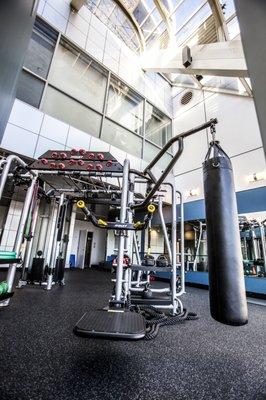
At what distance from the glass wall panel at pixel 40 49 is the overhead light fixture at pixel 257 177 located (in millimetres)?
5510

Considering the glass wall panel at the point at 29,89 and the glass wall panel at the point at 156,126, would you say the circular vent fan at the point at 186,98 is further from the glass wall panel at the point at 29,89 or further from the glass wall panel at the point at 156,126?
the glass wall panel at the point at 29,89

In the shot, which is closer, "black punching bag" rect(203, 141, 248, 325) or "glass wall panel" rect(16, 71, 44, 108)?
"black punching bag" rect(203, 141, 248, 325)

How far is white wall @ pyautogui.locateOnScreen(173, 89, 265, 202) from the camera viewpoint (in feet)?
16.6

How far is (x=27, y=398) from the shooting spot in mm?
800

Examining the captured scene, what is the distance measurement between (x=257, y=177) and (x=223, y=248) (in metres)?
4.83

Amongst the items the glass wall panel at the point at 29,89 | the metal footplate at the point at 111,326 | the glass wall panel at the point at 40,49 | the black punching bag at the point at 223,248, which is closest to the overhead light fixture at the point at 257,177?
the black punching bag at the point at 223,248

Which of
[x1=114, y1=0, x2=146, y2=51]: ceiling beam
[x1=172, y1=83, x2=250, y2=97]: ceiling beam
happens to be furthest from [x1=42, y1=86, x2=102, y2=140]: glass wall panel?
[x1=172, y1=83, x2=250, y2=97]: ceiling beam

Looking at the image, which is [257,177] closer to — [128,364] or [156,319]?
[156,319]

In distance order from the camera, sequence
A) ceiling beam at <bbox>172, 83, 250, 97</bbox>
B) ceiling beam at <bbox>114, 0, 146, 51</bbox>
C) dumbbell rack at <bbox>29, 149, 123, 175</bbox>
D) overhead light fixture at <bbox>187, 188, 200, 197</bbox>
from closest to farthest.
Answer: dumbbell rack at <bbox>29, 149, 123, 175</bbox> → ceiling beam at <bbox>172, 83, 250, 97</bbox> → ceiling beam at <bbox>114, 0, 146, 51</bbox> → overhead light fixture at <bbox>187, 188, 200, 197</bbox>

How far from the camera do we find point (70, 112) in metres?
4.65

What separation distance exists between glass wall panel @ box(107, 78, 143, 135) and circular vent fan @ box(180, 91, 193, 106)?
1964 millimetres

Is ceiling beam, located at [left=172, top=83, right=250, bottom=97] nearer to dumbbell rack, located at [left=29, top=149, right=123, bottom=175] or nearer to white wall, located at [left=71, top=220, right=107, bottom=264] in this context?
dumbbell rack, located at [left=29, top=149, right=123, bottom=175]

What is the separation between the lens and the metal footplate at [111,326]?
96cm

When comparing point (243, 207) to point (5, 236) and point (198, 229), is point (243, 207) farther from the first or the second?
point (5, 236)
